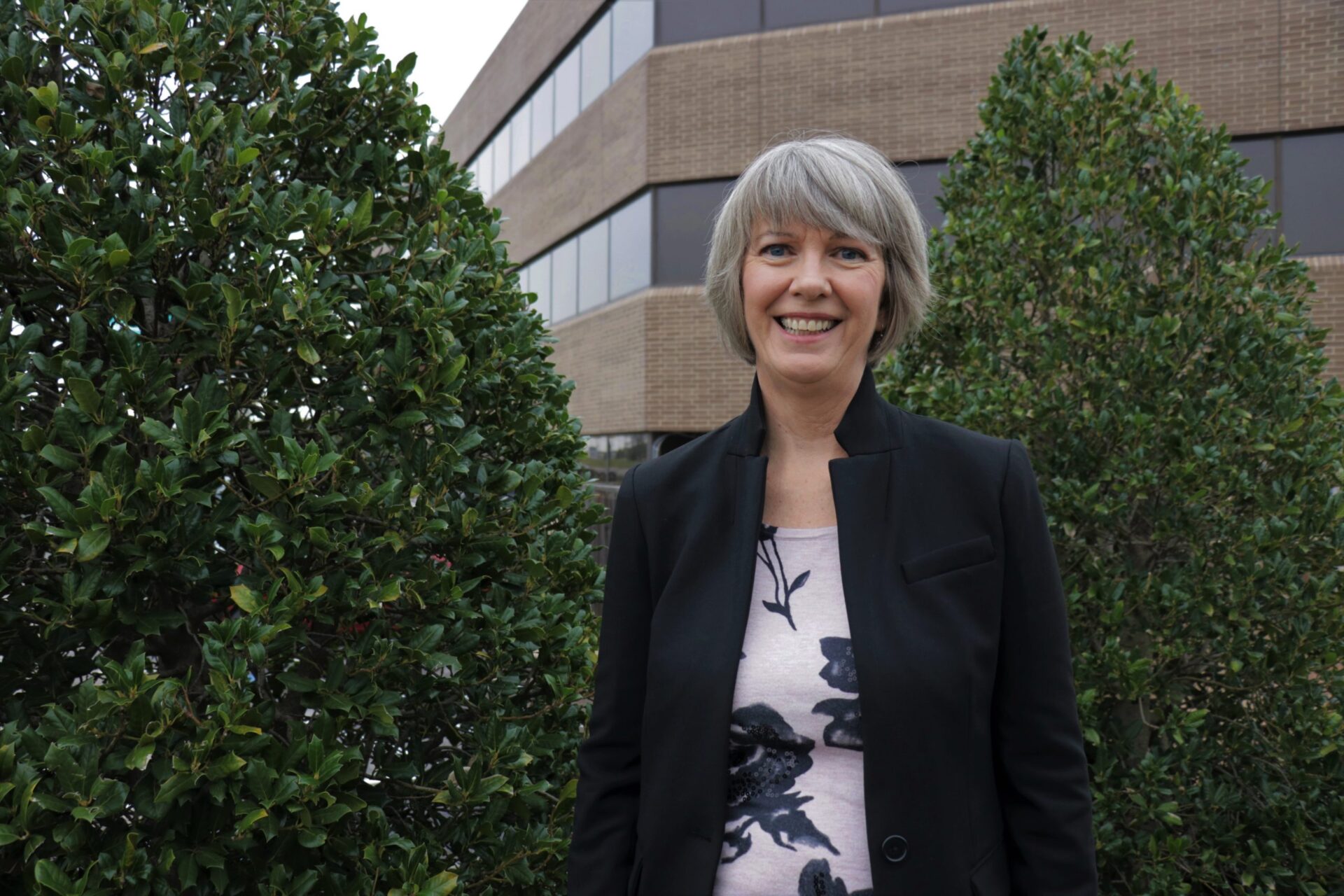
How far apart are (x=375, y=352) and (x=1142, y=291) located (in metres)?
3.36

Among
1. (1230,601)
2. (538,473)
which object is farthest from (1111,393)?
(538,473)

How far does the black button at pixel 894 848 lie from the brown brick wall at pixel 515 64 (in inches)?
699

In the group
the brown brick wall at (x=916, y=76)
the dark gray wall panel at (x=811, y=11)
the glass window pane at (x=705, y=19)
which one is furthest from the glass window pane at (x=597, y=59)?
the dark gray wall panel at (x=811, y=11)

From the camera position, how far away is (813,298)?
2096mm

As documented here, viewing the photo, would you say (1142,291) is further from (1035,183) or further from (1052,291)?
(1035,183)

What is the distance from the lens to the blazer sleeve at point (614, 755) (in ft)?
7.02

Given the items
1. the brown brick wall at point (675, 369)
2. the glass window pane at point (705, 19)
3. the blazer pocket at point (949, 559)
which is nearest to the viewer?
the blazer pocket at point (949, 559)

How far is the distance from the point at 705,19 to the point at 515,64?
9.66m

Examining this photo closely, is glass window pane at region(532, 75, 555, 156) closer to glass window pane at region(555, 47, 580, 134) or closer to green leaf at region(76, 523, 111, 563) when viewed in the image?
glass window pane at region(555, 47, 580, 134)

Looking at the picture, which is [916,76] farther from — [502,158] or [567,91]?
[502,158]

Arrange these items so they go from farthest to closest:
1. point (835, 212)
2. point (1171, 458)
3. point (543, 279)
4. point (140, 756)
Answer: point (543, 279) < point (1171, 458) < point (140, 756) < point (835, 212)

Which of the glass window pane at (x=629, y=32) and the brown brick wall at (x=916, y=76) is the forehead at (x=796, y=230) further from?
the glass window pane at (x=629, y=32)

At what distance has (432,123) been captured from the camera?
3.19 m

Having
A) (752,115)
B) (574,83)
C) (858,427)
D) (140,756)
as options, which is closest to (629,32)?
(752,115)
